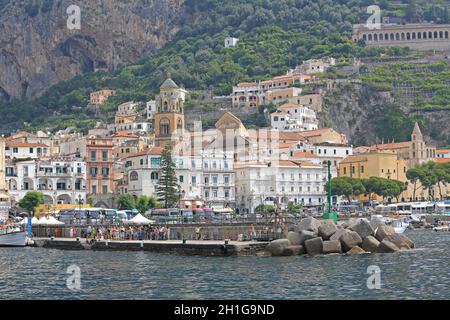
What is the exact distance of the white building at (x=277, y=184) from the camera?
392 ft

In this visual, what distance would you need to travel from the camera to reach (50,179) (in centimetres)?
11356

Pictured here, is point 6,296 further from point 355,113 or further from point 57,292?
point 355,113

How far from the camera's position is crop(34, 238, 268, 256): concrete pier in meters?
63.4

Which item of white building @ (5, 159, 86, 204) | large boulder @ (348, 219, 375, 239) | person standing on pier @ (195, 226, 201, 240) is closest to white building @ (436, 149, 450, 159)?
white building @ (5, 159, 86, 204)

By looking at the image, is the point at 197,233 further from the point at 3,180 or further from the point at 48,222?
the point at 3,180

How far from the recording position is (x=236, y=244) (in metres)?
63.8

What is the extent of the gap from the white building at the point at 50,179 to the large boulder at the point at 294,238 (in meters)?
53.2

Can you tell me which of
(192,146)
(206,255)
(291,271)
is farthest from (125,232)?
(192,146)

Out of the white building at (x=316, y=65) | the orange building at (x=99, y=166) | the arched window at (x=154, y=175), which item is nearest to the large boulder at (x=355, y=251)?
the arched window at (x=154, y=175)

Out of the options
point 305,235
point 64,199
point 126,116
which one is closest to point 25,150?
point 64,199

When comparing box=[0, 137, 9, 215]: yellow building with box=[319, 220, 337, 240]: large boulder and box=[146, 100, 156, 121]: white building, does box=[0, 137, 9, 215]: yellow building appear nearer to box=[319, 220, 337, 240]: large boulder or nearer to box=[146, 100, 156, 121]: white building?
box=[319, 220, 337, 240]: large boulder

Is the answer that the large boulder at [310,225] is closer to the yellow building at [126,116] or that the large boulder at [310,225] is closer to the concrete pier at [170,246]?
the concrete pier at [170,246]

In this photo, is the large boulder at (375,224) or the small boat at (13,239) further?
the small boat at (13,239)
